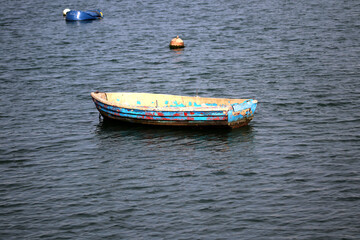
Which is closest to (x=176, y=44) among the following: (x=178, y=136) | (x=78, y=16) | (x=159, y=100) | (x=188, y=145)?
(x=159, y=100)

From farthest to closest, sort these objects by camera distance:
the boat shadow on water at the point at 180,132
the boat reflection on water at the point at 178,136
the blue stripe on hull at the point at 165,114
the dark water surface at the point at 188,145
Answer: the boat shadow on water at the point at 180,132, the blue stripe on hull at the point at 165,114, the boat reflection on water at the point at 178,136, the dark water surface at the point at 188,145

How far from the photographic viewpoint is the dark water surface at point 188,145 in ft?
58.4

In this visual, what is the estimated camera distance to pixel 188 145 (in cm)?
2389

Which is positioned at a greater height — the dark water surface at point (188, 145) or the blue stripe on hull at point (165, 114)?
the blue stripe on hull at point (165, 114)

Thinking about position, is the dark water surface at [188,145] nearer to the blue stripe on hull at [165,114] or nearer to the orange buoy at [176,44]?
the blue stripe on hull at [165,114]

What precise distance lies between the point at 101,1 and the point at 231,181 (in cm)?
6119

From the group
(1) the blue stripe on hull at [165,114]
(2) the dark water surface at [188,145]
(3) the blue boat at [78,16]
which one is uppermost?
(3) the blue boat at [78,16]

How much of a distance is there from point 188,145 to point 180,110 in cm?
184

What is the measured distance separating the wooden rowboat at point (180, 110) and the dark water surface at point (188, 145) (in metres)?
0.54

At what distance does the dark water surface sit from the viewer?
17.8 metres

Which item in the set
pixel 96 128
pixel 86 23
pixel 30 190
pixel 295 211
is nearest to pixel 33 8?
pixel 86 23

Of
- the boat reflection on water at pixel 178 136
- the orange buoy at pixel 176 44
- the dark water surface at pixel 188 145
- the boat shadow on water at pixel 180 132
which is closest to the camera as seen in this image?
the dark water surface at pixel 188 145

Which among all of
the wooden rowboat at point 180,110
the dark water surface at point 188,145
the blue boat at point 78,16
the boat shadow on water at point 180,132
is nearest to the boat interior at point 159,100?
the wooden rowboat at point 180,110

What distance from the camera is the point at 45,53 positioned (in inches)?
1827
